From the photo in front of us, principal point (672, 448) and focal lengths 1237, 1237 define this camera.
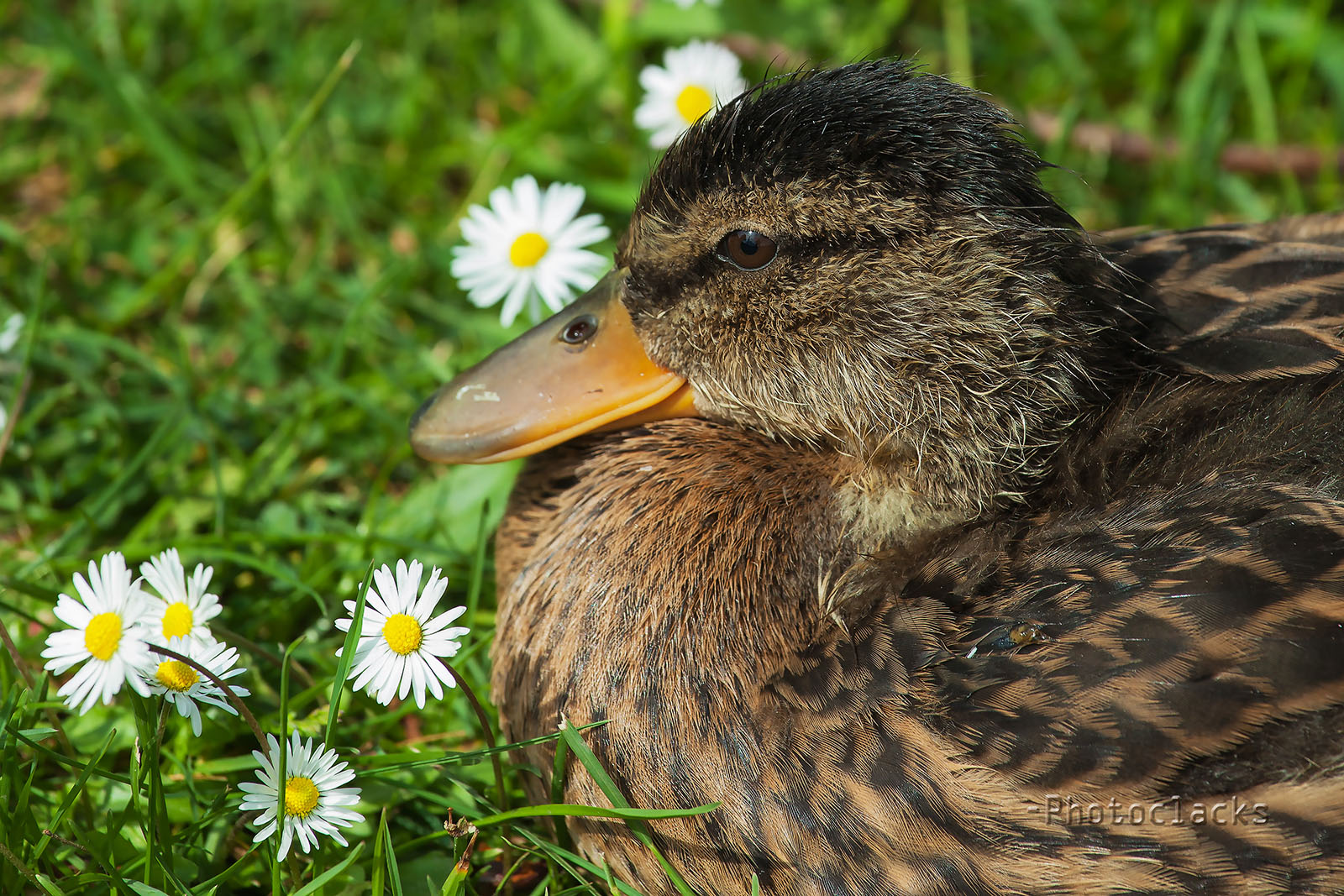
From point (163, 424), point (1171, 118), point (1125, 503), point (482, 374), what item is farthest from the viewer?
point (1171, 118)

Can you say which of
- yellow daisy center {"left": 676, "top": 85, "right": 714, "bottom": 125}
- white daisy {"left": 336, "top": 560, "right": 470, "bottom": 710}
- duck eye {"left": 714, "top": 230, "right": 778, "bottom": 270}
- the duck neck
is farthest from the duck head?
yellow daisy center {"left": 676, "top": 85, "right": 714, "bottom": 125}

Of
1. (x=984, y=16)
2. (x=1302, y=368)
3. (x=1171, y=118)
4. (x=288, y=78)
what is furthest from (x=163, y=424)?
(x=1171, y=118)

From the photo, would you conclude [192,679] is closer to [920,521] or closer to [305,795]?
[305,795]

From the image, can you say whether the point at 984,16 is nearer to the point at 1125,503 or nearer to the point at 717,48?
the point at 717,48

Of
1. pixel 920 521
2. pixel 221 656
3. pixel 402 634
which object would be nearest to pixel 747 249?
pixel 920 521

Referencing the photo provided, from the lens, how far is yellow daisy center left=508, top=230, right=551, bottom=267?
11.3 ft

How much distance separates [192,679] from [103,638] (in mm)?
179

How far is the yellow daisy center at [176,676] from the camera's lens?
2.25m

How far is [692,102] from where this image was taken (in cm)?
401

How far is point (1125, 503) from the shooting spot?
2.33 metres

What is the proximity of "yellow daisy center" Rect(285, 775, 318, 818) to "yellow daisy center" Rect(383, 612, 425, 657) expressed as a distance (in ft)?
0.92

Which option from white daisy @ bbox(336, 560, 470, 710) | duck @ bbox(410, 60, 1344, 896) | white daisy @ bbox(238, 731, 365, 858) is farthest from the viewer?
white daisy @ bbox(336, 560, 470, 710)

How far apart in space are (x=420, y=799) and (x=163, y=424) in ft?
4.67

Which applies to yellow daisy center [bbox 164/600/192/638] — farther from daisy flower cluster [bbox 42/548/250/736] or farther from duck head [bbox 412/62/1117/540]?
duck head [bbox 412/62/1117/540]
